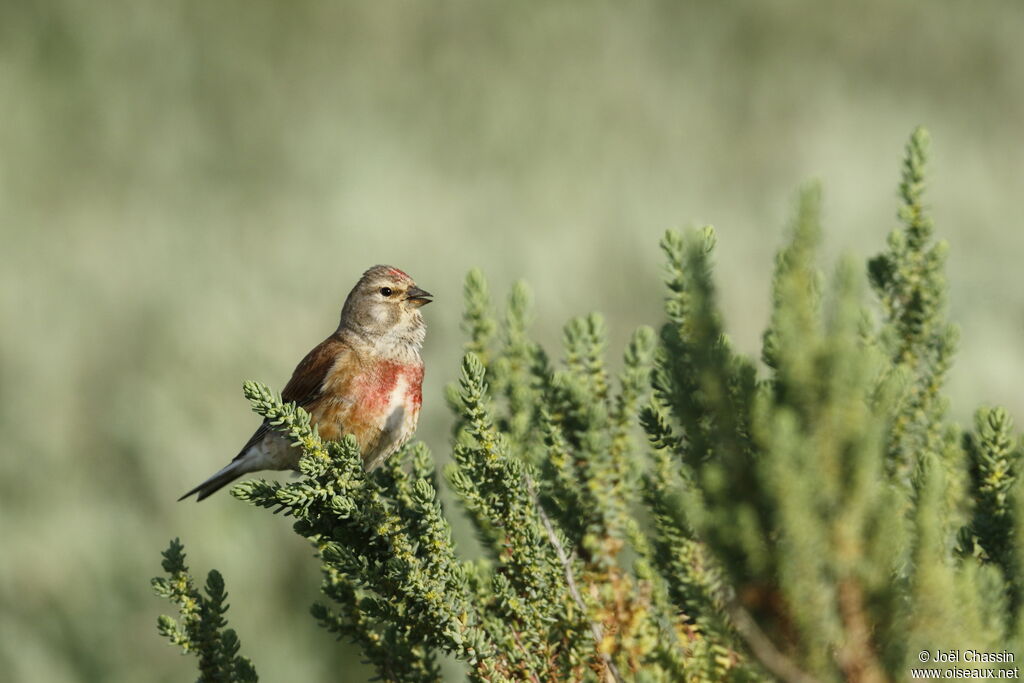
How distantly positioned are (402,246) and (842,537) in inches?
146

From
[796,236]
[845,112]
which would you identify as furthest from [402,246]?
[796,236]

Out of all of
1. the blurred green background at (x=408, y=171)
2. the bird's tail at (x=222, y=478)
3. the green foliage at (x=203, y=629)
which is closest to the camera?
the green foliage at (x=203, y=629)

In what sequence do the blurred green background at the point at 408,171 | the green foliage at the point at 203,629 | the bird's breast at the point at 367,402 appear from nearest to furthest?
the green foliage at the point at 203,629 → the bird's breast at the point at 367,402 → the blurred green background at the point at 408,171

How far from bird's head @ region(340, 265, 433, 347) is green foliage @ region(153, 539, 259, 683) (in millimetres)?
1227

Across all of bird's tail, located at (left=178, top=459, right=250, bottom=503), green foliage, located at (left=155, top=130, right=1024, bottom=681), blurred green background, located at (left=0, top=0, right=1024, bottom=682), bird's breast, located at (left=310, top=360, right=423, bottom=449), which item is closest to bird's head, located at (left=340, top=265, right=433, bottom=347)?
bird's breast, located at (left=310, top=360, right=423, bottom=449)

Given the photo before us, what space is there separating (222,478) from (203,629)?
134 cm

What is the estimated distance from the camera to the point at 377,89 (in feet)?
18.4

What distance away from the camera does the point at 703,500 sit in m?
1.21

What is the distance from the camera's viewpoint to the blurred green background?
4117mm

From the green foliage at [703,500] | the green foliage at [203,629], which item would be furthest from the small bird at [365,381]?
the green foliage at [203,629]

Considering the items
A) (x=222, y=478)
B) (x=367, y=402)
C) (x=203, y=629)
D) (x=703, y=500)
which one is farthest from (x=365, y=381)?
(x=703, y=500)

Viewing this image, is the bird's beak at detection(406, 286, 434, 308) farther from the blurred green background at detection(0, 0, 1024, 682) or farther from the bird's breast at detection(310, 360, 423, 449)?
the blurred green background at detection(0, 0, 1024, 682)

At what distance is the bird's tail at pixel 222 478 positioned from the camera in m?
2.69

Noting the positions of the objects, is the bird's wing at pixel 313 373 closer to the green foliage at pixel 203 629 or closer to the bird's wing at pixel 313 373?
the bird's wing at pixel 313 373
